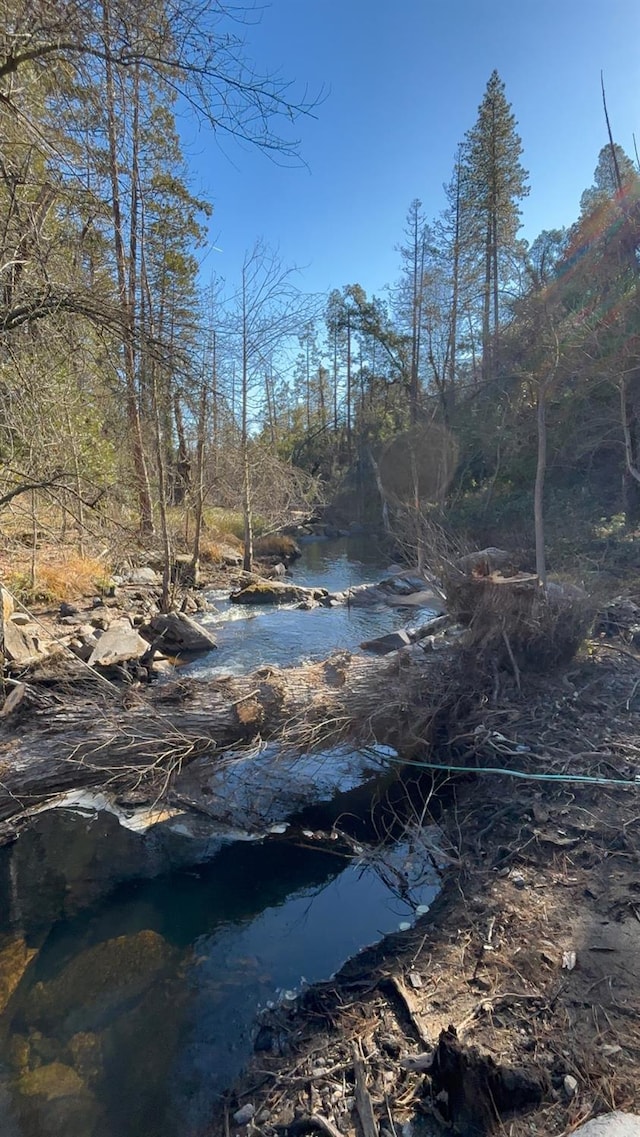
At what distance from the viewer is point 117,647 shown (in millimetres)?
7465

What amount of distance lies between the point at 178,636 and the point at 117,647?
64.2 inches

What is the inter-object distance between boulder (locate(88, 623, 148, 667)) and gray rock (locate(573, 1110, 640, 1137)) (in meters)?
5.84

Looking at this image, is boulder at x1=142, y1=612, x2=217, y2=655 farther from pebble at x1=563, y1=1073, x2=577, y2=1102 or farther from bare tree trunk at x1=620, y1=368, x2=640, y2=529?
bare tree trunk at x1=620, y1=368, x2=640, y2=529

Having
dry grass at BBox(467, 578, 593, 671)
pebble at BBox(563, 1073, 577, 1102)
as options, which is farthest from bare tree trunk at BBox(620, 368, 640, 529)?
pebble at BBox(563, 1073, 577, 1102)

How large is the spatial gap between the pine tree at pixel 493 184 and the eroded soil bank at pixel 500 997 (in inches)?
832

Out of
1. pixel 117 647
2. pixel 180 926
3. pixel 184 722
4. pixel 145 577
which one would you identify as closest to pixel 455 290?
pixel 145 577

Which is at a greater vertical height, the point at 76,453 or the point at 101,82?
the point at 101,82

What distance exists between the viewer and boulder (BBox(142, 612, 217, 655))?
894 cm

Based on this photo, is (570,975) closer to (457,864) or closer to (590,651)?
(457,864)

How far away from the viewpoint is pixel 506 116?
2161cm

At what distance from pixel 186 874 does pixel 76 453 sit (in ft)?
13.0

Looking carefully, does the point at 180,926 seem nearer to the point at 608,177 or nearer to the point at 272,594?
the point at 272,594

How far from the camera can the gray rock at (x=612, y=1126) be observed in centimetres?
174

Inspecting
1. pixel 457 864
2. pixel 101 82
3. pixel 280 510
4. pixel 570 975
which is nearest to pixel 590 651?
pixel 457 864
